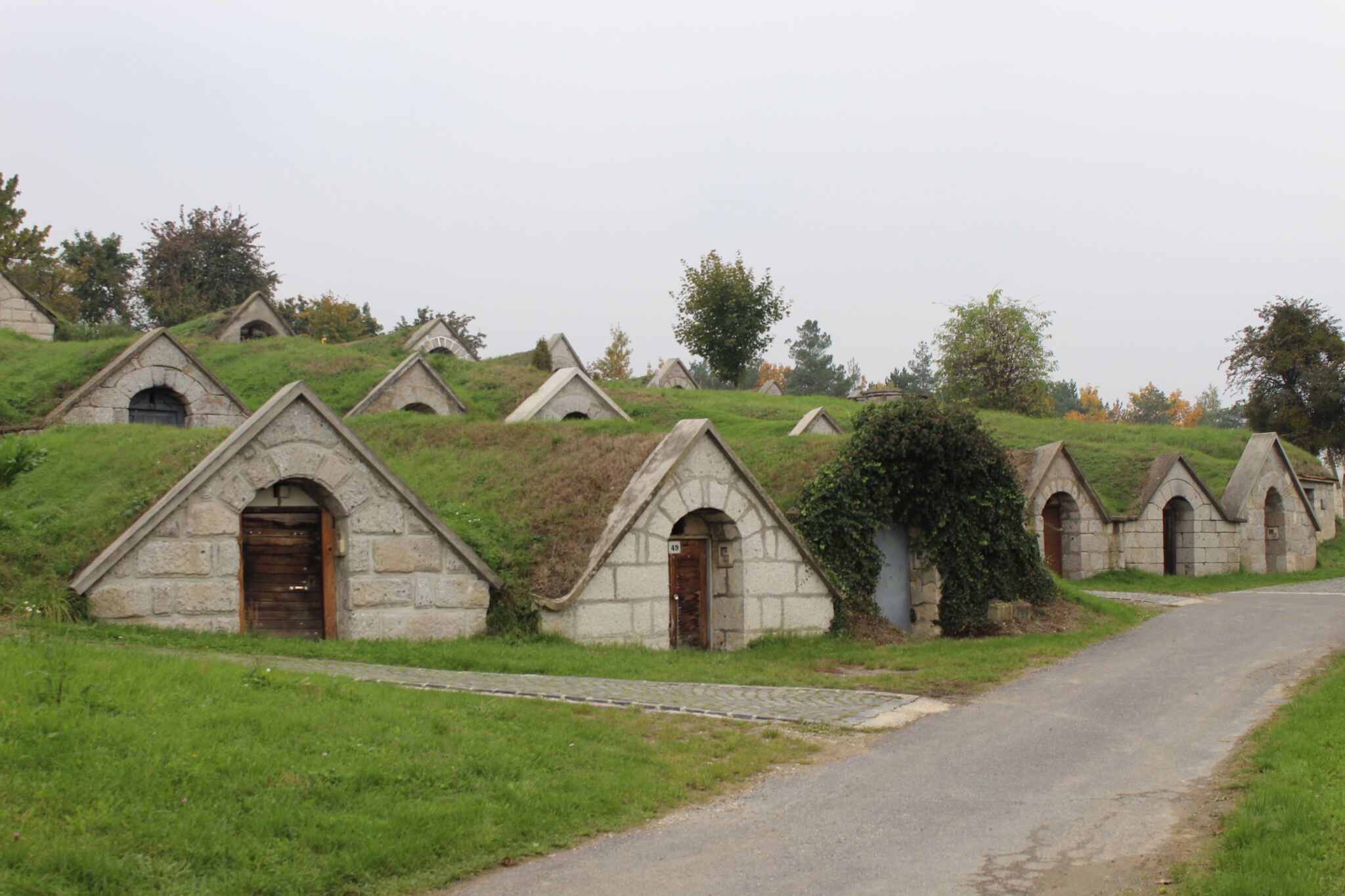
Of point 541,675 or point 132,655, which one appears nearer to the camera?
point 132,655

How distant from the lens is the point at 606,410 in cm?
3061

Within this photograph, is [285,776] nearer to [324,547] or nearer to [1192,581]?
[324,547]

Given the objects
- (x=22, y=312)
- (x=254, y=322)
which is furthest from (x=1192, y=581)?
(x=22, y=312)

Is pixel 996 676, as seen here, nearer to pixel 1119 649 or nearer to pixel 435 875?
pixel 1119 649

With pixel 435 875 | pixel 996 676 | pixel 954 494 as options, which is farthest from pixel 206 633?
pixel 954 494

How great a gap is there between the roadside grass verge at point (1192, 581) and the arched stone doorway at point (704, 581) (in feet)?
47.5

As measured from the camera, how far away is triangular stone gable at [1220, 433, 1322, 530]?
32812 millimetres

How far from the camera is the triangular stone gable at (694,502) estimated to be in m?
15.8

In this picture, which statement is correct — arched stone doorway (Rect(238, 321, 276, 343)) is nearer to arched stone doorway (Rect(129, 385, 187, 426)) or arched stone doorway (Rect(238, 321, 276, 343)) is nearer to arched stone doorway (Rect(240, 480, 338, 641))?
arched stone doorway (Rect(129, 385, 187, 426))

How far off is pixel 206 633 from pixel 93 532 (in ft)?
6.30

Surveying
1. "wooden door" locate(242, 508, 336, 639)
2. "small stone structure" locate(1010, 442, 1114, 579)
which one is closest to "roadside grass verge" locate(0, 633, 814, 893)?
"wooden door" locate(242, 508, 336, 639)

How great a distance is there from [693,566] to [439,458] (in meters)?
5.35

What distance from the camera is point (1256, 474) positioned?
1308 inches

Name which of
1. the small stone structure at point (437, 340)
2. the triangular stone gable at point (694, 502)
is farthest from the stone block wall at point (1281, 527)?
the small stone structure at point (437, 340)
